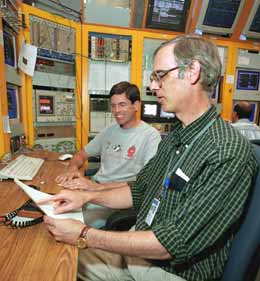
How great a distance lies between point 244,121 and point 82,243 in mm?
2642

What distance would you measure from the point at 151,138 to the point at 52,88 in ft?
3.88

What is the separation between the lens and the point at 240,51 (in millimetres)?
2793

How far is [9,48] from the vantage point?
1701mm

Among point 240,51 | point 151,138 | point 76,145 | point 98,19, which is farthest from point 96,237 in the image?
point 240,51

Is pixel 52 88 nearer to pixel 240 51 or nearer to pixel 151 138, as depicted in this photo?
pixel 151 138

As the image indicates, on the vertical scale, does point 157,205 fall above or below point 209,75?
below

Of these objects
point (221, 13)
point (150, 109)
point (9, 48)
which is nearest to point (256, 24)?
point (221, 13)

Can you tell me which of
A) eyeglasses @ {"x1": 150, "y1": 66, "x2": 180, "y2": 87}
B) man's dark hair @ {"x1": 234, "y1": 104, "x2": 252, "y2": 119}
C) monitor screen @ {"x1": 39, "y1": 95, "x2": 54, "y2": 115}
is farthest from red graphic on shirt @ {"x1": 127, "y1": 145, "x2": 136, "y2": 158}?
man's dark hair @ {"x1": 234, "y1": 104, "x2": 252, "y2": 119}

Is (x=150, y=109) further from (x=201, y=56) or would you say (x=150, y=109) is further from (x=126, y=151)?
(x=201, y=56)

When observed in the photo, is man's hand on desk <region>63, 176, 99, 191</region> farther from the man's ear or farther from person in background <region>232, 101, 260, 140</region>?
A: person in background <region>232, 101, 260, 140</region>

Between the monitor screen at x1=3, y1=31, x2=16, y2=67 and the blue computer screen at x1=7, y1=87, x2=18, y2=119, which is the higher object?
the monitor screen at x1=3, y1=31, x2=16, y2=67

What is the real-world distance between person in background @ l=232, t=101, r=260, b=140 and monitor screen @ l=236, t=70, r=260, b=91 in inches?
8.7

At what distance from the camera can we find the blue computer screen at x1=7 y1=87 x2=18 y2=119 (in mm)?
1710

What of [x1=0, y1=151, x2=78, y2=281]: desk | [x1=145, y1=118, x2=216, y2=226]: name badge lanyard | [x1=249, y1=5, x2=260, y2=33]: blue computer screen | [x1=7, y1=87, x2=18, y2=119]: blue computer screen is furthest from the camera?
[x1=249, y1=5, x2=260, y2=33]: blue computer screen
